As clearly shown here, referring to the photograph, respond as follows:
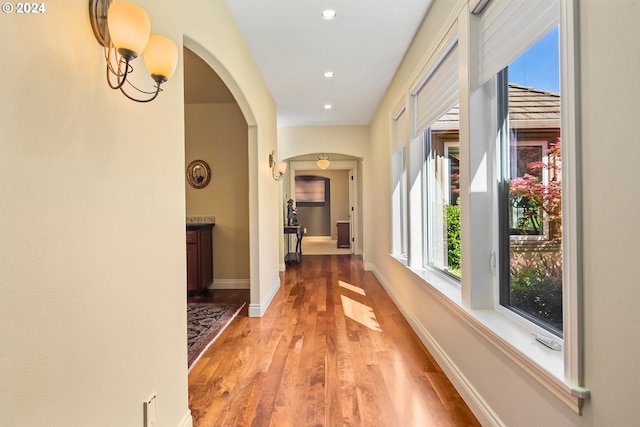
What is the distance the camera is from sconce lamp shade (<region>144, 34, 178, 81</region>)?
1.20m

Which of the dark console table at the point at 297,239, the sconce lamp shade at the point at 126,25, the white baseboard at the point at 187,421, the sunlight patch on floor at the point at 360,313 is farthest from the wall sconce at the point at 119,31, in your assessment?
the dark console table at the point at 297,239

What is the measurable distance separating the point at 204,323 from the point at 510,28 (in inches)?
135

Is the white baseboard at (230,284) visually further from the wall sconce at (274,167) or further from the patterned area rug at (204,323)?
the wall sconce at (274,167)

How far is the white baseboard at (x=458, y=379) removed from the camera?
165 centimetres

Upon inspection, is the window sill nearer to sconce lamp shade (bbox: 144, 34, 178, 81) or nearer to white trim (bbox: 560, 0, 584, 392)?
white trim (bbox: 560, 0, 584, 392)

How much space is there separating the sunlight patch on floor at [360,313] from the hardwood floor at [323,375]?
0.03 feet

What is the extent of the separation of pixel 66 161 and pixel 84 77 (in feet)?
0.93

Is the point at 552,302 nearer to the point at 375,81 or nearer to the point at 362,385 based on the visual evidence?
the point at 362,385

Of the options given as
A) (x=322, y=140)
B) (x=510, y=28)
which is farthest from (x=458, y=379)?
(x=322, y=140)

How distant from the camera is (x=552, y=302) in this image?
1.45m

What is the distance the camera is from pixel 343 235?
9.90 meters

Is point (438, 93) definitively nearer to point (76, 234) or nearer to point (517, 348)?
point (517, 348)

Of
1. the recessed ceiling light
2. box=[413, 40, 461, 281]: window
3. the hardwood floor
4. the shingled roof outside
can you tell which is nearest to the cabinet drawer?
the hardwood floor

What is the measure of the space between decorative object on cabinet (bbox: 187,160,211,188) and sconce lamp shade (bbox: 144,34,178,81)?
373 centimetres
